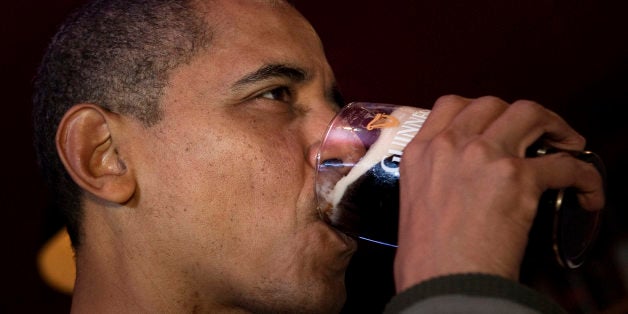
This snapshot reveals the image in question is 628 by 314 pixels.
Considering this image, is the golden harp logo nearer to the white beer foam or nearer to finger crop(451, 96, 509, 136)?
the white beer foam

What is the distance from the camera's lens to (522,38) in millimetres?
2068

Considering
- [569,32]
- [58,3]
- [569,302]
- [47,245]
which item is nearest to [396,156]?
[58,3]

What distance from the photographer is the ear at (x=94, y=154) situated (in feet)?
3.60

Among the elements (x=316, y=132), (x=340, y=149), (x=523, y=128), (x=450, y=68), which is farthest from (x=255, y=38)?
(x=450, y=68)

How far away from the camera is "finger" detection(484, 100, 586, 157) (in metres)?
0.73

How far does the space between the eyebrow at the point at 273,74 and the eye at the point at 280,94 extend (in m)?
0.02

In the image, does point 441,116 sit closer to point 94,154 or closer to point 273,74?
point 273,74

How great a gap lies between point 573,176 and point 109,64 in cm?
85

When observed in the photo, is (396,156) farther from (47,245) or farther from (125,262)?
(47,245)

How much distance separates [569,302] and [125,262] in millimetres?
1832

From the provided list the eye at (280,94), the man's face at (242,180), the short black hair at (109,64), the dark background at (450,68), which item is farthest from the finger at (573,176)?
the dark background at (450,68)

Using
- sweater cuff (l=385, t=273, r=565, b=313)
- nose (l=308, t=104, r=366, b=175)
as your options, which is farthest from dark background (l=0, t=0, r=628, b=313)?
sweater cuff (l=385, t=273, r=565, b=313)

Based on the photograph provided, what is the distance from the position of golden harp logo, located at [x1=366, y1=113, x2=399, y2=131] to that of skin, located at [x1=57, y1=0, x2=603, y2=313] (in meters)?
0.09

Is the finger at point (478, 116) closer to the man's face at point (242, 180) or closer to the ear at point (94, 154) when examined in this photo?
the man's face at point (242, 180)
